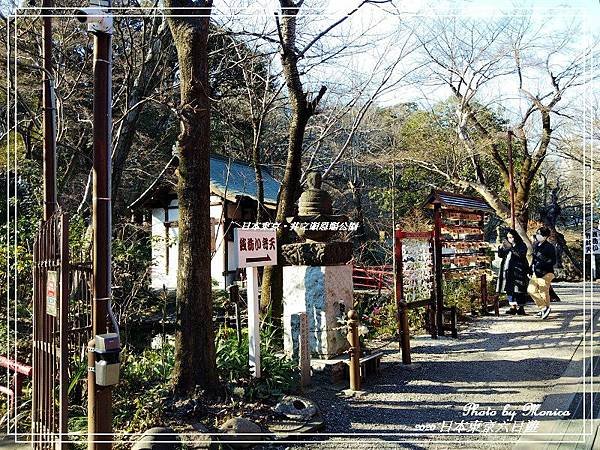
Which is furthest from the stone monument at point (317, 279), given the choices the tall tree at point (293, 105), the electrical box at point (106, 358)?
the electrical box at point (106, 358)

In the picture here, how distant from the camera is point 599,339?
4.51 m

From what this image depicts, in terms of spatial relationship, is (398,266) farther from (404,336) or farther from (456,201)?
(456,201)

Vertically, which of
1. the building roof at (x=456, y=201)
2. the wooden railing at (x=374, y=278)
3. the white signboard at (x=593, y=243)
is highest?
the building roof at (x=456, y=201)

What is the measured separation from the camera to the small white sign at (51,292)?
3.05 meters

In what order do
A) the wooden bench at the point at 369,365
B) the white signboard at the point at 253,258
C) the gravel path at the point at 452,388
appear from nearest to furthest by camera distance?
1. the gravel path at the point at 452,388
2. the white signboard at the point at 253,258
3. the wooden bench at the point at 369,365

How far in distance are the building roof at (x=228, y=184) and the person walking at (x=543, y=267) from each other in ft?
16.2

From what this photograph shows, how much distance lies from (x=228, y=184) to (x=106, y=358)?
8729 millimetres

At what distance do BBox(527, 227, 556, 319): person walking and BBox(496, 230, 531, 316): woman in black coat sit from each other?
0.22m

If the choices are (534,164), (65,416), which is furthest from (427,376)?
(534,164)

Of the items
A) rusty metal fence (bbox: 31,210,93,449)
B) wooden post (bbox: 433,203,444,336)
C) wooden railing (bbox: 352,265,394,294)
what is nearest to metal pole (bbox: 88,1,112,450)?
rusty metal fence (bbox: 31,210,93,449)

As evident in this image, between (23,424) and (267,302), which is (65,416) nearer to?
(23,424)

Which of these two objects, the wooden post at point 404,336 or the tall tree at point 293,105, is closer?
the wooden post at point 404,336

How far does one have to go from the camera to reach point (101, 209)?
2.80 meters

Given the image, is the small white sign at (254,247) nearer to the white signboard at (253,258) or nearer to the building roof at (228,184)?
the white signboard at (253,258)
